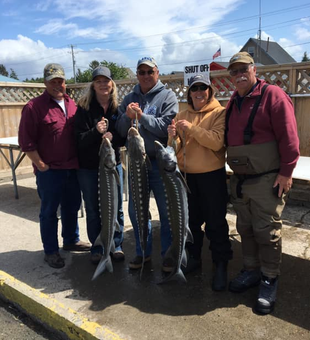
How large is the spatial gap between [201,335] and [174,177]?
135cm

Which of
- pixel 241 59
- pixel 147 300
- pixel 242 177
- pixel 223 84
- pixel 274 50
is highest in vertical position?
pixel 274 50

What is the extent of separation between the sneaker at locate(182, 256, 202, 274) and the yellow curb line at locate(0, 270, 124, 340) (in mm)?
1218

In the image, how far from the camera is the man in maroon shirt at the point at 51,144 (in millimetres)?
3475

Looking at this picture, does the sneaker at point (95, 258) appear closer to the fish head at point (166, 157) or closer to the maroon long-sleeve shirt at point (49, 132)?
the maroon long-sleeve shirt at point (49, 132)

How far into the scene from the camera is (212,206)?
3166 mm

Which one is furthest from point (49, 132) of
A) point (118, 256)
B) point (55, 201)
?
point (118, 256)

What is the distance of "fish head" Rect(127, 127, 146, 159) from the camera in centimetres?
291

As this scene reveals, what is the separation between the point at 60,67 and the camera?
11.9 ft

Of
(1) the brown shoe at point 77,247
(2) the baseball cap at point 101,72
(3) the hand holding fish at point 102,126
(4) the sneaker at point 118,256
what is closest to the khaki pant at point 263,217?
(3) the hand holding fish at point 102,126

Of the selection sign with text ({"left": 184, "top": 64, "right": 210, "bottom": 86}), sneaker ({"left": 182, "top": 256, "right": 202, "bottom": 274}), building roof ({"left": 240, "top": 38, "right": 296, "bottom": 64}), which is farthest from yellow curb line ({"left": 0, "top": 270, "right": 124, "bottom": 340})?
building roof ({"left": 240, "top": 38, "right": 296, "bottom": 64})

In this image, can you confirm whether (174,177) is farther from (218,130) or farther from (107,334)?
(107,334)

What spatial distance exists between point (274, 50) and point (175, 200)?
48164mm

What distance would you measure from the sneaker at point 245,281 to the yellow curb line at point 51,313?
1297mm

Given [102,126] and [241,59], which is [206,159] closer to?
[241,59]
